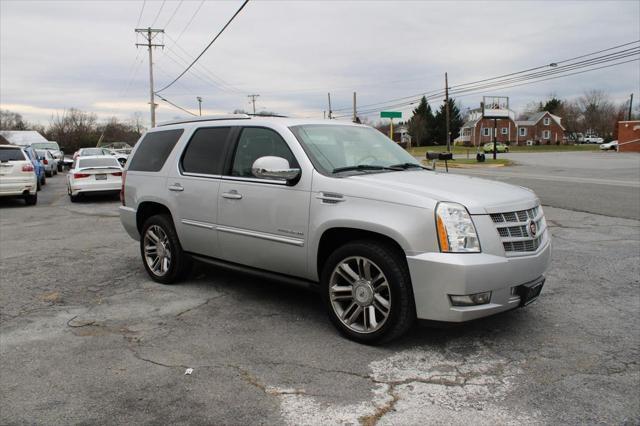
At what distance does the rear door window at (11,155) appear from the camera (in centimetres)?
1477

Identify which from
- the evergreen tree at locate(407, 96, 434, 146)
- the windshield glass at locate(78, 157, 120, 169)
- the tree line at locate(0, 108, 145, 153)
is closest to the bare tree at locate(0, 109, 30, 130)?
the tree line at locate(0, 108, 145, 153)

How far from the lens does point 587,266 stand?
21.7 feet

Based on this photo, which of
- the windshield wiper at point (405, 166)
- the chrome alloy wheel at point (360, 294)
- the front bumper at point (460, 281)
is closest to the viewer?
the front bumper at point (460, 281)

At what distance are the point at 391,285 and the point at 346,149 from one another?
154cm

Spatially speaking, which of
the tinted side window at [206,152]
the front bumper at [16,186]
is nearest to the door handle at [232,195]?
the tinted side window at [206,152]

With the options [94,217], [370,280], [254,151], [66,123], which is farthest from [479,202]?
[66,123]

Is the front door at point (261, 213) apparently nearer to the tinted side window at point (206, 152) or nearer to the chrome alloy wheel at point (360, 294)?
the tinted side window at point (206, 152)

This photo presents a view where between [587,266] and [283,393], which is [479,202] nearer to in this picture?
[283,393]

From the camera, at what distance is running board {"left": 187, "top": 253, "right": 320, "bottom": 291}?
4602 mm

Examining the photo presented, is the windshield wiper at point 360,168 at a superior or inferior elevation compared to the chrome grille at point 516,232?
superior

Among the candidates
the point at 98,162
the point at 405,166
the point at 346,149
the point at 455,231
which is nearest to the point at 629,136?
the point at 98,162

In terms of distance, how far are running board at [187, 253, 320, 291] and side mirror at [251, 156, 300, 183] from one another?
876 mm

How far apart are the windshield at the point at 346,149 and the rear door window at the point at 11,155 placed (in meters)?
12.9

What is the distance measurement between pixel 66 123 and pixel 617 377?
96.0 m
